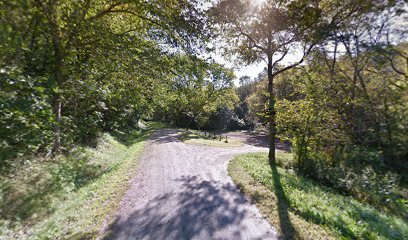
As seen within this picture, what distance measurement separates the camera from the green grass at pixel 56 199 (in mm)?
3875

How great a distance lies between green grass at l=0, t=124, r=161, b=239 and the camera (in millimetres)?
3875

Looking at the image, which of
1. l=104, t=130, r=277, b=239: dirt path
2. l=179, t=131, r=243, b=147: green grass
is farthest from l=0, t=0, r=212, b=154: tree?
l=179, t=131, r=243, b=147: green grass

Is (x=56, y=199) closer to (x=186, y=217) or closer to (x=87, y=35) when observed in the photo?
(x=186, y=217)

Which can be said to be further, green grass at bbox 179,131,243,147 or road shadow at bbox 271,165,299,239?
green grass at bbox 179,131,243,147

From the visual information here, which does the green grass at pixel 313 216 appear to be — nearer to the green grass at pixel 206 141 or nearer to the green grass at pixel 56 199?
the green grass at pixel 56 199

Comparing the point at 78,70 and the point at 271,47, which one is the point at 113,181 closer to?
the point at 78,70

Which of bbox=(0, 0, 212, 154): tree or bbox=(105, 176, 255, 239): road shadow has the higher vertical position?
bbox=(0, 0, 212, 154): tree

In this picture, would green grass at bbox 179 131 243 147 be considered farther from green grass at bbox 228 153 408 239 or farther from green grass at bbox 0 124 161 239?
green grass at bbox 0 124 161 239

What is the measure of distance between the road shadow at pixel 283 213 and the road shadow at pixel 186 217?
3.01 ft

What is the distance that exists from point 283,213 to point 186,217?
2551 mm

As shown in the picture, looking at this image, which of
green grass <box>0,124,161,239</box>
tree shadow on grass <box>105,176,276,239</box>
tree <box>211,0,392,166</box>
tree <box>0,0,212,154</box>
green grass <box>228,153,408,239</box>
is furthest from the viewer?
tree <box>211,0,392,166</box>

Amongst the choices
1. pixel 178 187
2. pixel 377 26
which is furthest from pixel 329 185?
pixel 377 26

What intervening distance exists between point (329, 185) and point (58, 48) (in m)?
12.2

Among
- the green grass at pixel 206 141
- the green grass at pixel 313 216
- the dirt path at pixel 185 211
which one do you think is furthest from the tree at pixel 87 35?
the green grass at pixel 206 141
